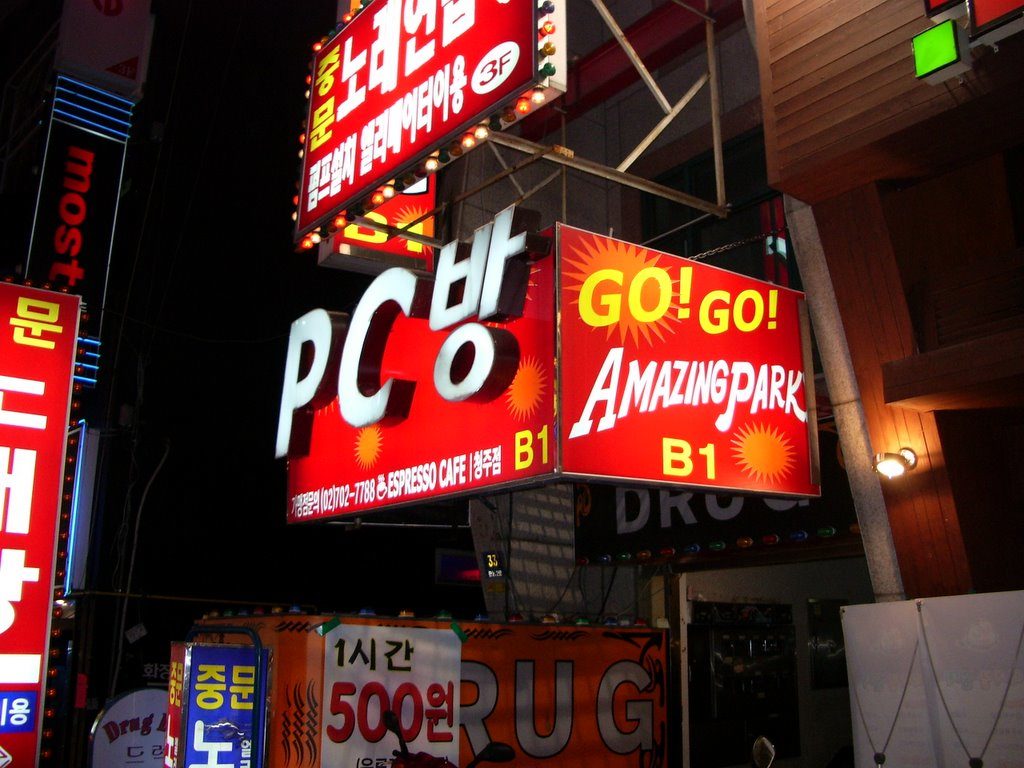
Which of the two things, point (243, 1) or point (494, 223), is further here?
point (243, 1)

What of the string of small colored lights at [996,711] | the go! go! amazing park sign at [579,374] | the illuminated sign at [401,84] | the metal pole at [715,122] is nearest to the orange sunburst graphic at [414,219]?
the illuminated sign at [401,84]

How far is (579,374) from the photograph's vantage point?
5496 mm

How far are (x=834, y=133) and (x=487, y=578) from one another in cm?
682

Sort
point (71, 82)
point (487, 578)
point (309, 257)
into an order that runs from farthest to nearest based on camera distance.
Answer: point (309, 257), point (71, 82), point (487, 578)

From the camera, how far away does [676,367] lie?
19.5 ft

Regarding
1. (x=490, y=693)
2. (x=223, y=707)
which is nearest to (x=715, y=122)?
(x=490, y=693)

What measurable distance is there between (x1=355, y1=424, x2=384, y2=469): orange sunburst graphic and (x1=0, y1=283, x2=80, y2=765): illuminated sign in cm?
258

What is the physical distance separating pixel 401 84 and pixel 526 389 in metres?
2.46

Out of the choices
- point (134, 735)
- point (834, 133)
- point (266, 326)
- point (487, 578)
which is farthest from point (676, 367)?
point (266, 326)

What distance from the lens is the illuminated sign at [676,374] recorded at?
550 cm

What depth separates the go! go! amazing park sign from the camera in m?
5.55

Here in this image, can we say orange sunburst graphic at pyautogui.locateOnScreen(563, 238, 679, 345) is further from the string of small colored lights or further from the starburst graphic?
the starburst graphic

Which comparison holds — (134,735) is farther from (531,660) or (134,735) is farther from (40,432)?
(531,660)

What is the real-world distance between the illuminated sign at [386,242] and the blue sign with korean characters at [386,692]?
327cm
